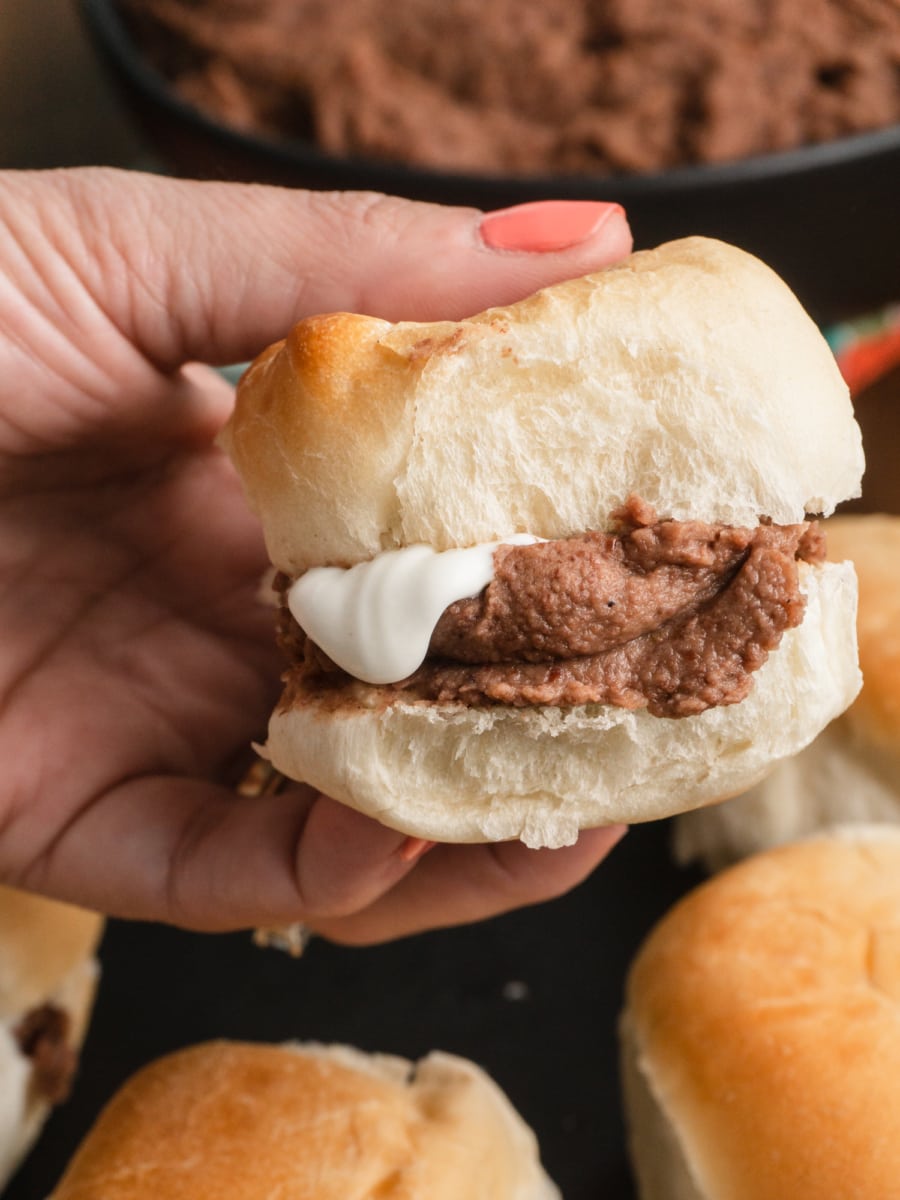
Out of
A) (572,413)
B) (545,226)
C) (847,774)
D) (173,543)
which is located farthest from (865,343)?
(572,413)

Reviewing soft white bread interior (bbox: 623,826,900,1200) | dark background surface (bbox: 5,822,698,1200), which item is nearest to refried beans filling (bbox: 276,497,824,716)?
soft white bread interior (bbox: 623,826,900,1200)

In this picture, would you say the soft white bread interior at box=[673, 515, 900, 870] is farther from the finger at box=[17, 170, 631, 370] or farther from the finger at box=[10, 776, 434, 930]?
the finger at box=[17, 170, 631, 370]

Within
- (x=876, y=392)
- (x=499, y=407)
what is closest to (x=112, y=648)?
(x=499, y=407)

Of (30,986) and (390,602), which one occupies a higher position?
(390,602)

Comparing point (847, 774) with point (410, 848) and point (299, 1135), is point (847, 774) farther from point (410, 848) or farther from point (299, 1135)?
point (299, 1135)

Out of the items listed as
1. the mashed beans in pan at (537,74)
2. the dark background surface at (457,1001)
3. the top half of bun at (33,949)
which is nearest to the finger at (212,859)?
the top half of bun at (33,949)

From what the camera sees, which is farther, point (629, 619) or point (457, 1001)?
point (457, 1001)

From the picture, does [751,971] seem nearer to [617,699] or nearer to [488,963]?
[488,963]

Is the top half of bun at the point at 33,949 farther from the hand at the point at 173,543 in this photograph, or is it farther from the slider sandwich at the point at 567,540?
the slider sandwich at the point at 567,540
